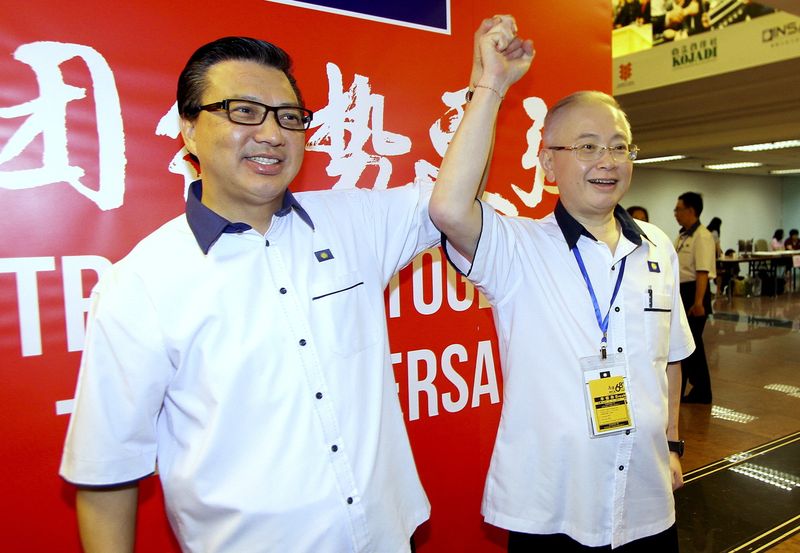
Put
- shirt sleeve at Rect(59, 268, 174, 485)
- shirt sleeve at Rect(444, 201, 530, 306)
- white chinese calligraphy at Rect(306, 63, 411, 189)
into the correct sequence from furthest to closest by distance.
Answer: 1. white chinese calligraphy at Rect(306, 63, 411, 189)
2. shirt sleeve at Rect(444, 201, 530, 306)
3. shirt sleeve at Rect(59, 268, 174, 485)

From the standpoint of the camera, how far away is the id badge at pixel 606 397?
130cm

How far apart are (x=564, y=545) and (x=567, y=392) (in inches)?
14.7

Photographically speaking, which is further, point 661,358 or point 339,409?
point 661,358

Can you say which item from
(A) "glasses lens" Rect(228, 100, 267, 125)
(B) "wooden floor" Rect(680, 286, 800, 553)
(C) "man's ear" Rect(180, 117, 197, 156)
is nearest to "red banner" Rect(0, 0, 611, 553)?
(C) "man's ear" Rect(180, 117, 197, 156)

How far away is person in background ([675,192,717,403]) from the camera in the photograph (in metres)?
4.29

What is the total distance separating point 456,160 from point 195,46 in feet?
3.11

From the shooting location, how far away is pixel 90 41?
1.48 meters

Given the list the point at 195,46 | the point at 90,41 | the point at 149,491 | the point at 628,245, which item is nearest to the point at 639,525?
the point at 628,245

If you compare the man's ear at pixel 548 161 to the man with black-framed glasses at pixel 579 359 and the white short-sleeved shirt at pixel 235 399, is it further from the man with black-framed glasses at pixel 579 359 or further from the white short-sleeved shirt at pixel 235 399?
the white short-sleeved shirt at pixel 235 399

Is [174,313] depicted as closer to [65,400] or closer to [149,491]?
[65,400]

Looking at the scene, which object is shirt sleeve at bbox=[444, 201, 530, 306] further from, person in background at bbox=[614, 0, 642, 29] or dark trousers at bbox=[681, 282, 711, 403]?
person in background at bbox=[614, 0, 642, 29]

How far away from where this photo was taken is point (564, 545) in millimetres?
1343

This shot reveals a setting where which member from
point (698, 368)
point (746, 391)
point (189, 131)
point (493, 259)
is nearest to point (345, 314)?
point (493, 259)

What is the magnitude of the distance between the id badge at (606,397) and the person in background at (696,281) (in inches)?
130
